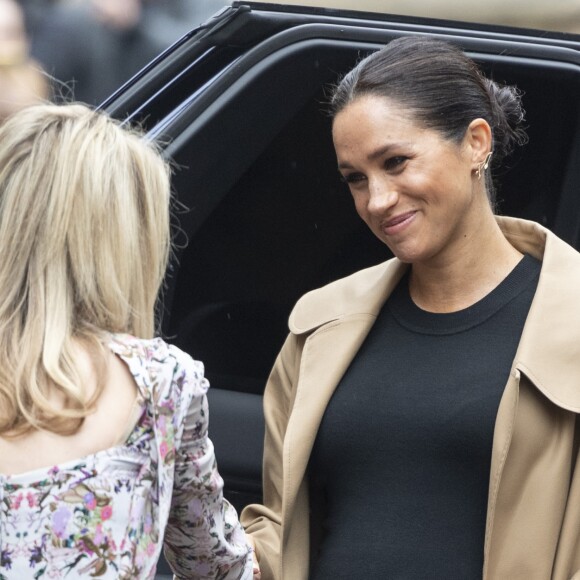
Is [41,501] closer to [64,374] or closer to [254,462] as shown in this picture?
[64,374]

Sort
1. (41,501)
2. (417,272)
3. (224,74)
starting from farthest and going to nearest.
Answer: (224,74), (417,272), (41,501)

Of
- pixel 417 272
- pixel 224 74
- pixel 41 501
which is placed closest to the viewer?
pixel 41 501

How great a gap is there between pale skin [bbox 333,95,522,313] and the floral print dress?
0.63 m

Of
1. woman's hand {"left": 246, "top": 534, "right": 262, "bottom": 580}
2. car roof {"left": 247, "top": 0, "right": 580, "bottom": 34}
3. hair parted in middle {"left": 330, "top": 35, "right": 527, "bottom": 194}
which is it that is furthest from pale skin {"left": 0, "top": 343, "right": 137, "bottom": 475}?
car roof {"left": 247, "top": 0, "right": 580, "bottom": 34}

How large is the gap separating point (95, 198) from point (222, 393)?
4.49ft

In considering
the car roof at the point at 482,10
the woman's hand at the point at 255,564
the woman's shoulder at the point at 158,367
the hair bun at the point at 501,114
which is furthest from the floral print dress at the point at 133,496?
the car roof at the point at 482,10

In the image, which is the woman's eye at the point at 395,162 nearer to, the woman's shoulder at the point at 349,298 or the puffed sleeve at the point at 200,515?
the woman's shoulder at the point at 349,298

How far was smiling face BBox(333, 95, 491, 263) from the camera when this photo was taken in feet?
7.78

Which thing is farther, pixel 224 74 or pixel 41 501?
pixel 224 74

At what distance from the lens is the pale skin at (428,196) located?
93.5 inches

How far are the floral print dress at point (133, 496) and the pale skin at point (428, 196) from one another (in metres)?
0.63

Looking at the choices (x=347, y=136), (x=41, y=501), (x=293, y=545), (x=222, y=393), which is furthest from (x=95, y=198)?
(x=222, y=393)

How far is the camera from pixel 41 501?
1721 millimetres

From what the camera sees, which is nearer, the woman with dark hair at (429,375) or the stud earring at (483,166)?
the woman with dark hair at (429,375)
